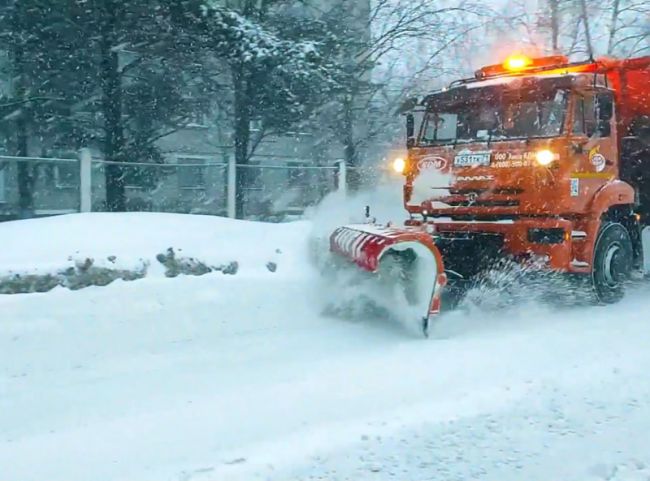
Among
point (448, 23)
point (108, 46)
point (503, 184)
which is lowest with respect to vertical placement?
point (503, 184)

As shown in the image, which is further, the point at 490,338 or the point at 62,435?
the point at 490,338

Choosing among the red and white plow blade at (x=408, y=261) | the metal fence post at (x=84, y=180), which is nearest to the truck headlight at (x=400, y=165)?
the red and white plow blade at (x=408, y=261)

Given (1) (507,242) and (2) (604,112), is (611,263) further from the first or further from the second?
(2) (604,112)

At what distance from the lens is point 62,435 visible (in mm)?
4688

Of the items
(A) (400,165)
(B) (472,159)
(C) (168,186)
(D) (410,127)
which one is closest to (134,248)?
(A) (400,165)

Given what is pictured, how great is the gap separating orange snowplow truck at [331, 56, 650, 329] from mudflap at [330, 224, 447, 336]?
0.07 feet

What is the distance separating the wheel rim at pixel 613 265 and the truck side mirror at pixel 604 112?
1.46 meters

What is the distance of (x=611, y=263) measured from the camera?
9086 millimetres

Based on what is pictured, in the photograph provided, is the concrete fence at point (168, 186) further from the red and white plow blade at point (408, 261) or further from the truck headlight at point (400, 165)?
the red and white plow blade at point (408, 261)

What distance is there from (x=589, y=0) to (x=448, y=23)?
3859 mm

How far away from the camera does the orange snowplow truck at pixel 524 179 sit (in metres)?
8.20

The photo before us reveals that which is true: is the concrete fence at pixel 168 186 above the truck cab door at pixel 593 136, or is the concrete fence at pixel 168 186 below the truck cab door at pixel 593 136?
below

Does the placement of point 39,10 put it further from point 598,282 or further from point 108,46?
point 598,282

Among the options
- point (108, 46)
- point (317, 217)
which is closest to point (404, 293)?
point (317, 217)
